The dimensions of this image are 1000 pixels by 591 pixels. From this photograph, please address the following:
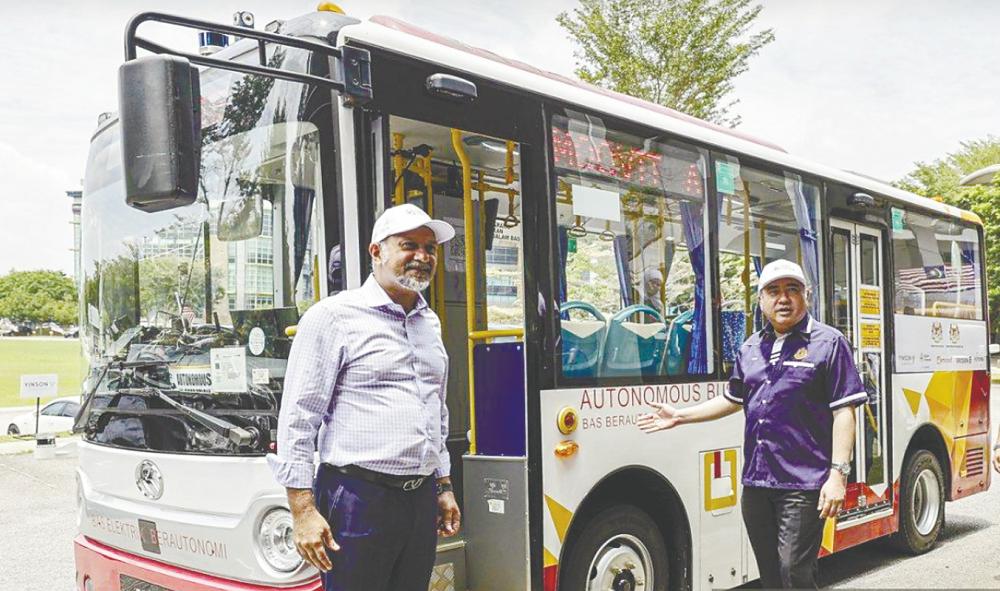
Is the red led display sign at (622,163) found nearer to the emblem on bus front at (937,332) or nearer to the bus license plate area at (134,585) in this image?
the bus license plate area at (134,585)

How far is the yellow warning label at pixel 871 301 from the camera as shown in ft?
23.1

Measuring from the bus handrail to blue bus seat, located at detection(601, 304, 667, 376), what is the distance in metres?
1.91

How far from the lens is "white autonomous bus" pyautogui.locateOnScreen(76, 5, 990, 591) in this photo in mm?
3861

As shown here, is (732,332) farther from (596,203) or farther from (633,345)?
(596,203)

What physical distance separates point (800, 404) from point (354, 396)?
2.08m

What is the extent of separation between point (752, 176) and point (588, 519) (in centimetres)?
267

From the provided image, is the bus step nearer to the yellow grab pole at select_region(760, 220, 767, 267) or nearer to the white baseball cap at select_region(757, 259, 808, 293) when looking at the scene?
the white baseball cap at select_region(757, 259, 808, 293)

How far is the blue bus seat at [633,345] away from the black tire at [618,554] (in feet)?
2.47

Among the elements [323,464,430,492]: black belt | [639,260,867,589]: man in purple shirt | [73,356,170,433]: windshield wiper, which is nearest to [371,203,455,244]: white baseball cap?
[323,464,430,492]: black belt

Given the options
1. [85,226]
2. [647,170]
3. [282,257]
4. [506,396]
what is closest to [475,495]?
[506,396]

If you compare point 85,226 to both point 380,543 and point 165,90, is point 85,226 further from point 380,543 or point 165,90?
point 380,543

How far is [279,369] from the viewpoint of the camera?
12.9 feet

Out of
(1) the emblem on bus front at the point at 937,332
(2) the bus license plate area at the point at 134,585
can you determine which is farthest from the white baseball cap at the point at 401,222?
(1) the emblem on bus front at the point at 937,332

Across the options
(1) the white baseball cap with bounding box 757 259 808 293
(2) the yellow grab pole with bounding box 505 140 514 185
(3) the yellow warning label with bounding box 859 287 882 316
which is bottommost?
(3) the yellow warning label with bounding box 859 287 882 316
